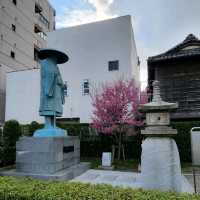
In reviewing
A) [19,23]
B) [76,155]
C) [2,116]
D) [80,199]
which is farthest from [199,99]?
[19,23]

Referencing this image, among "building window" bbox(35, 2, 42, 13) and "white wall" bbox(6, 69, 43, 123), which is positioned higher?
"building window" bbox(35, 2, 42, 13)

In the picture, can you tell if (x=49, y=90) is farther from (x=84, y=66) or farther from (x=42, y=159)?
(x=84, y=66)

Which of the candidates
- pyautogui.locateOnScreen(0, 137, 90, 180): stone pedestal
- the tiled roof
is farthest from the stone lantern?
the tiled roof

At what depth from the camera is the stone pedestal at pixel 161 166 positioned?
4371mm

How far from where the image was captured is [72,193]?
3475 millimetres

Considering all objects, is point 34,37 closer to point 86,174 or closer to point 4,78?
point 4,78

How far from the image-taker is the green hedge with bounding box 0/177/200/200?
3.32 m

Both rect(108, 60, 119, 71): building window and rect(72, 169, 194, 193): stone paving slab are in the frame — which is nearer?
rect(72, 169, 194, 193): stone paving slab

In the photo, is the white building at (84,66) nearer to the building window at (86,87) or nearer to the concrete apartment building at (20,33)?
the building window at (86,87)

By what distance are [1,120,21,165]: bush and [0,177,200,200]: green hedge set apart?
6141mm

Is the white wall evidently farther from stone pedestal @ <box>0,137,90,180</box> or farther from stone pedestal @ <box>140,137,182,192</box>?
stone pedestal @ <box>140,137,182,192</box>

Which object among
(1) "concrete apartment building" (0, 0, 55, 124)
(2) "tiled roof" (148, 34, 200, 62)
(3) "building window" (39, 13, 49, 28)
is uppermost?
(3) "building window" (39, 13, 49, 28)

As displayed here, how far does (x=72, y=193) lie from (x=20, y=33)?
82.9 feet

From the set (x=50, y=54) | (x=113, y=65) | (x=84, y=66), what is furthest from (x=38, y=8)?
(x=50, y=54)
